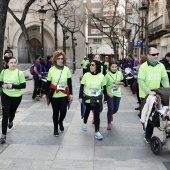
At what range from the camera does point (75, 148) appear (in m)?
5.77

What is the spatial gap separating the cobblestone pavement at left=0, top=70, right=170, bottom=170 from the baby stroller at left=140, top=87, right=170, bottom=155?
217 mm

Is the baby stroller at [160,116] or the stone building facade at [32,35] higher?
the stone building facade at [32,35]

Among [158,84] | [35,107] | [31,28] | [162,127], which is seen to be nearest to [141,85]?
[158,84]

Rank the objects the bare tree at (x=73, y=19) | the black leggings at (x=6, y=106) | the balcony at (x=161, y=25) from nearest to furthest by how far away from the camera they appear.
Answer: the black leggings at (x=6, y=106)
the balcony at (x=161, y=25)
the bare tree at (x=73, y=19)

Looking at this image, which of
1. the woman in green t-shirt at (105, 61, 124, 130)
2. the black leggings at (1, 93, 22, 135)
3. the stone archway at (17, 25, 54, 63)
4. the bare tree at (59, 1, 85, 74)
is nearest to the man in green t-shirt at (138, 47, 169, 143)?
the woman in green t-shirt at (105, 61, 124, 130)

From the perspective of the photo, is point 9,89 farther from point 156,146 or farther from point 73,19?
point 73,19

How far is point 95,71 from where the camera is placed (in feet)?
21.1

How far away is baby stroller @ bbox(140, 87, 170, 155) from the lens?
5.09 meters

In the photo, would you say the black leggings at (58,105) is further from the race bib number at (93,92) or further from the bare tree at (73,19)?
the bare tree at (73,19)

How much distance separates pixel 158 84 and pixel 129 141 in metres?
1.30

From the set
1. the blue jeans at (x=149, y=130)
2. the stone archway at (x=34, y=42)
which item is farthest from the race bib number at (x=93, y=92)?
the stone archway at (x=34, y=42)

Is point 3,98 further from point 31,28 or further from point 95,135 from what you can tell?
point 31,28

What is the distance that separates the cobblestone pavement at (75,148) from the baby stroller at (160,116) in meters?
0.22

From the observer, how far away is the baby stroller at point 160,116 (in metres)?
5.09
